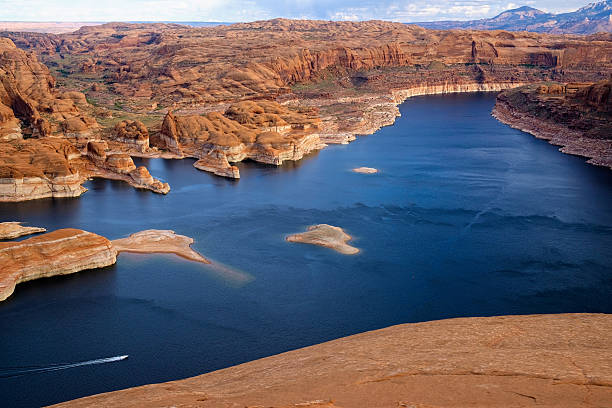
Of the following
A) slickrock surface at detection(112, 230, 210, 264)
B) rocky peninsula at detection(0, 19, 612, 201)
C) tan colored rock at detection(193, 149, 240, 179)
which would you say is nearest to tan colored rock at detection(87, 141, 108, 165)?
rocky peninsula at detection(0, 19, 612, 201)

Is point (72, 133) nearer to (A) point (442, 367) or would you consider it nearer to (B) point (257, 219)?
(B) point (257, 219)

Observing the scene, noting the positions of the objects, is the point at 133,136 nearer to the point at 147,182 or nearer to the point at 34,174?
the point at 147,182

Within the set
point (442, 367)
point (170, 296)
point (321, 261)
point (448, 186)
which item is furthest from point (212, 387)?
point (448, 186)

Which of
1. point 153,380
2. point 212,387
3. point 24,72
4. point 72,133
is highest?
point 24,72

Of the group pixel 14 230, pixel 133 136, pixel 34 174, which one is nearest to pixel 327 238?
pixel 14 230

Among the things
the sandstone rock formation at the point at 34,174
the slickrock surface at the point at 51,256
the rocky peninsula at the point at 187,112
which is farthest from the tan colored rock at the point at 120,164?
the slickrock surface at the point at 51,256
